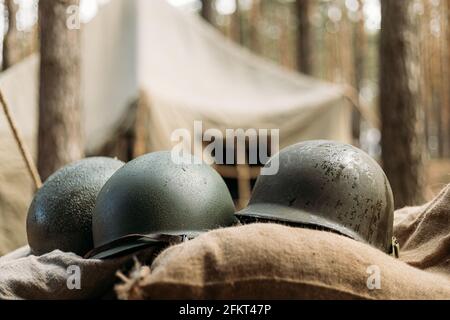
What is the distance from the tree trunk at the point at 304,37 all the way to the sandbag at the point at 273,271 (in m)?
11.5

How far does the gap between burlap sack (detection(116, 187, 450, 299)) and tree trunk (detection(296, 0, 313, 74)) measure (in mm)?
11390

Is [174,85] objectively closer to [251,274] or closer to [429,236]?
[429,236]

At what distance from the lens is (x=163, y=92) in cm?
740

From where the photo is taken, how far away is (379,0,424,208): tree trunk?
19.1 feet

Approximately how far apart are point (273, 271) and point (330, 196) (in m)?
0.66

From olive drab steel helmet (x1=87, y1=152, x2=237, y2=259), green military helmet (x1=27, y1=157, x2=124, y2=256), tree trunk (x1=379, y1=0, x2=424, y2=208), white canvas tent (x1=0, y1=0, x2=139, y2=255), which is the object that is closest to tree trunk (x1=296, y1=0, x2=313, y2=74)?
white canvas tent (x1=0, y1=0, x2=139, y2=255)

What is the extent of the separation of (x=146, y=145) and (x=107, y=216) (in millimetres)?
4440

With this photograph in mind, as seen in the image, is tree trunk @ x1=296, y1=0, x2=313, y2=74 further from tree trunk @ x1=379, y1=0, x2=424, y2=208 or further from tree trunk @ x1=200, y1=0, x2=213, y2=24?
tree trunk @ x1=379, y1=0, x2=424, y2=208

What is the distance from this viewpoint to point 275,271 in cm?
217

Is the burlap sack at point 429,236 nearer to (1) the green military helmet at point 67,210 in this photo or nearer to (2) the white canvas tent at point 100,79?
(1) the green military helmet at point 67,210

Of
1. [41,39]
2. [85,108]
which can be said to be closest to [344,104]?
[85,108]

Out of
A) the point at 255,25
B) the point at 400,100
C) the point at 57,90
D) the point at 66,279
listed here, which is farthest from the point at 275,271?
the point at 255,25

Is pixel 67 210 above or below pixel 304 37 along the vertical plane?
below

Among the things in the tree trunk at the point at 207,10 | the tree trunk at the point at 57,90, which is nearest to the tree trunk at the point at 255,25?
the tree trunk at the point at 207,10
